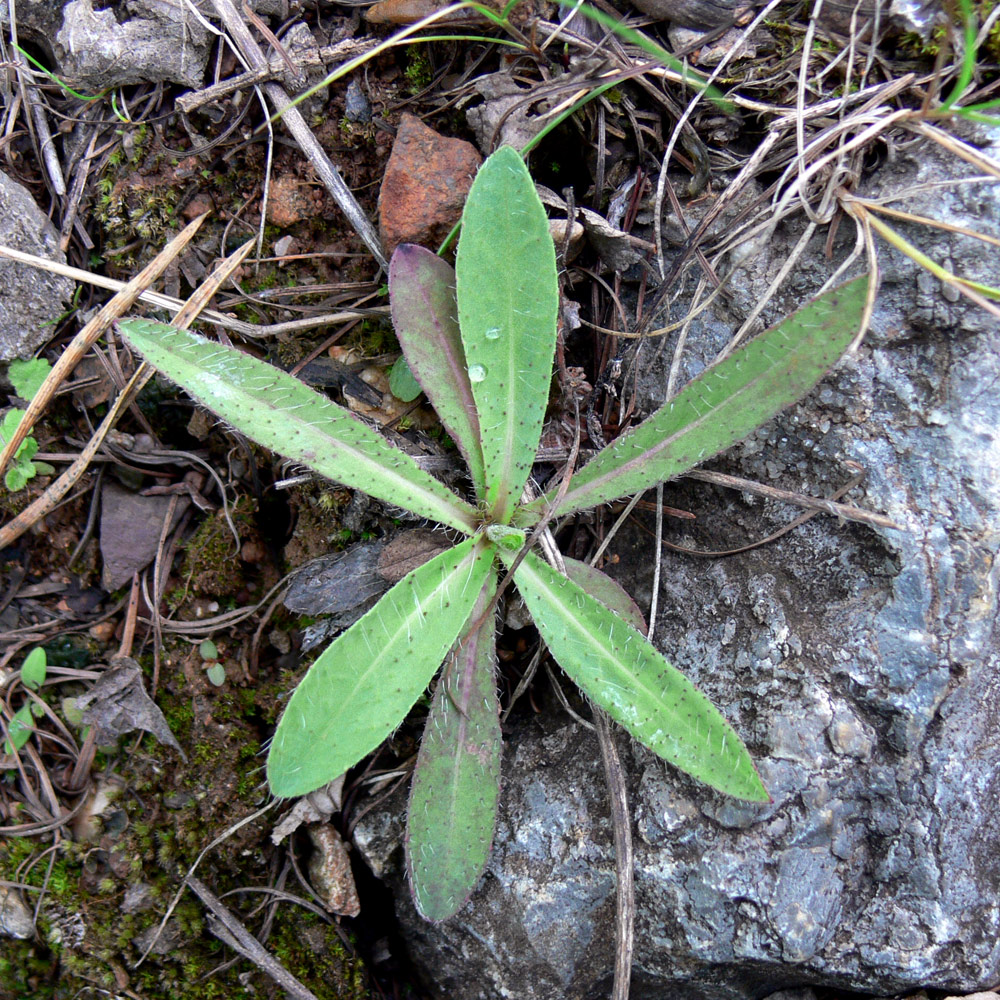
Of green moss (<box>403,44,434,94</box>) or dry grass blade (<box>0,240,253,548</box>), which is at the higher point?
green moss (<box>403,44,434,94</box>)

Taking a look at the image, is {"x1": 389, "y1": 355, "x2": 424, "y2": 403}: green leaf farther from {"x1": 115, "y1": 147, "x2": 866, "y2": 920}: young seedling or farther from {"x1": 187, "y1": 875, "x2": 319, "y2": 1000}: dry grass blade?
{"x1": 187, "y1": 875, "x2": 319, "y2": 1000}: dry grass blade

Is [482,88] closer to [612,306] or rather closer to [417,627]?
[612,306]

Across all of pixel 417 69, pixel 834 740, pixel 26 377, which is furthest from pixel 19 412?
pixel 834 740

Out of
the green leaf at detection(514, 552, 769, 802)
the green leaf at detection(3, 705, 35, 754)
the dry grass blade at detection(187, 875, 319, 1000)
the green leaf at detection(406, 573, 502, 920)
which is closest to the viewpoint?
the green leaf at detection(514, 552, 769, 802)

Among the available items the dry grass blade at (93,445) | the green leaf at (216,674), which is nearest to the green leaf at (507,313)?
the dry grass blade at (93,445)

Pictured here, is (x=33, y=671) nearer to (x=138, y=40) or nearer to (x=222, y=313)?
(x=222, y=313)

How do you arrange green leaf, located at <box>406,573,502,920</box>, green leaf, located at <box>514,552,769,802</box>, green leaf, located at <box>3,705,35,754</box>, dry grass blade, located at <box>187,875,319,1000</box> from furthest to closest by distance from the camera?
1. green leaf, located at <box>3,705,35,754</box>
2. dry grass blade, located at <box>187,875,319,1000</box>
3. green leaf, located at <box>406,573,502,920</box>
4. green leaf, located at <box>514,552,769,802</box>

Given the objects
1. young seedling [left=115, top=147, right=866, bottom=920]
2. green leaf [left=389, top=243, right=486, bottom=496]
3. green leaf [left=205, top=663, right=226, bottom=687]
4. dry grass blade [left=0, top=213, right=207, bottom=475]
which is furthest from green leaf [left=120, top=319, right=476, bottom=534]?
green leaf [left=205, top=663, right=226, bottom=687]
